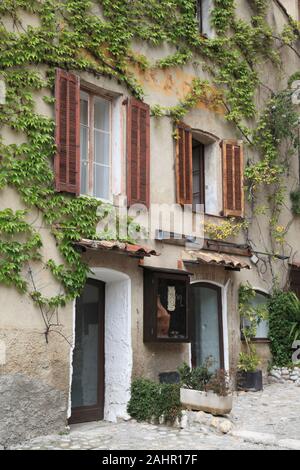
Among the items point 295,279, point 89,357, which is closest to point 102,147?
point 89,357

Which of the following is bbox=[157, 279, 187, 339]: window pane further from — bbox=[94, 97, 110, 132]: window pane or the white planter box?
bbox=[94, 97, 110, 132]: window pane

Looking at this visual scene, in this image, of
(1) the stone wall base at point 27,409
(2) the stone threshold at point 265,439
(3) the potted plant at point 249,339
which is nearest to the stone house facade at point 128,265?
(1) the stone wall base at point 27,409

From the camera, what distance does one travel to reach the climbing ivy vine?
7.57 metres

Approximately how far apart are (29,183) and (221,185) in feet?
15.6

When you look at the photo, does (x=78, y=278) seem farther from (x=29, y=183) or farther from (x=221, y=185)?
(x=221, y=185)

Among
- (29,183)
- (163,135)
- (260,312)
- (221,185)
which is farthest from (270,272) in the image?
(29,183)

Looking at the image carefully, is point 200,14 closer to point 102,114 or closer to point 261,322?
point 102,114

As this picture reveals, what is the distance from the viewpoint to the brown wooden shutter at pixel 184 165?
10133 mm

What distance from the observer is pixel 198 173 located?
11523 mm

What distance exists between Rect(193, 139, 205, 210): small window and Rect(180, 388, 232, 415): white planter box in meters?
4.46

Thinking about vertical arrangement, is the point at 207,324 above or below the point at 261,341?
above

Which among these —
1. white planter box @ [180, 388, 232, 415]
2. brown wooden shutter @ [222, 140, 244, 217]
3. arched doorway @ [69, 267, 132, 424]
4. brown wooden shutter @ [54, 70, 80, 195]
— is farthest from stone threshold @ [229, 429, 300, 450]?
brown wooden shutter @ [222, 140, 244, 217]

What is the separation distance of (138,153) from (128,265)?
1902mm
